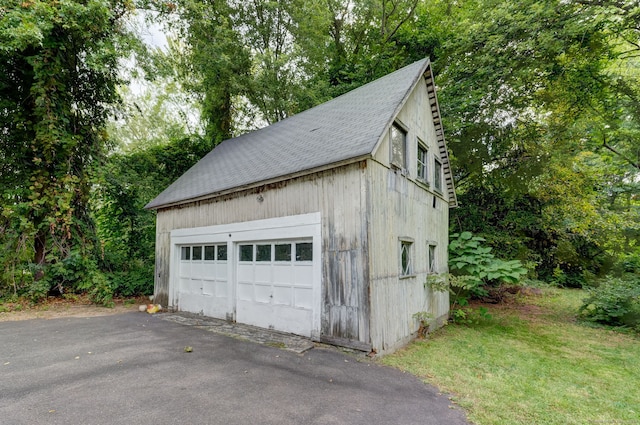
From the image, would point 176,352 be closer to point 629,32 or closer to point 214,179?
point 214,179

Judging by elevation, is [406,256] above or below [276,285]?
above

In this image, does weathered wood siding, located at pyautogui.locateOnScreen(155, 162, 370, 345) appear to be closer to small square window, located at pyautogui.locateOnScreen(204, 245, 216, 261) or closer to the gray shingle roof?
the gray shingle roof

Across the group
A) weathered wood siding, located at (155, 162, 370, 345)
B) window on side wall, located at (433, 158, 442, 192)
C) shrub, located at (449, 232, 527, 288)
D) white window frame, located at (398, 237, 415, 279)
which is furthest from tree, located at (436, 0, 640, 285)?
weathered wood siding, located at (155, 162, 370, 345)

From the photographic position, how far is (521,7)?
10.9 m

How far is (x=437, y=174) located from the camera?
1019 cm

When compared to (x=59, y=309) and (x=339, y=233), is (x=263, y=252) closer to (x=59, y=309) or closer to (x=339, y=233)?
(x=339, y=233)

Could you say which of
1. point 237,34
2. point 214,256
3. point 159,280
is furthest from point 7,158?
point 237,34

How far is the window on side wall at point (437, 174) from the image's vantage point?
31.9 feet

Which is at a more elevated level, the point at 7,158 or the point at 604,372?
the point at 7,158

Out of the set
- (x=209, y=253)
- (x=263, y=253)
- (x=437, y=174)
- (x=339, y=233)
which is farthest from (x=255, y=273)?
(x=437, y=174)

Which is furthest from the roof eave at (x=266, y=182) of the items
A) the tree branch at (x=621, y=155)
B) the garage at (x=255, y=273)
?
the tree branch at (x=621, y=155)

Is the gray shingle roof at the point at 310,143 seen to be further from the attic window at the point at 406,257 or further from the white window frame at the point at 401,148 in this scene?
the attic window at the point at 406,257

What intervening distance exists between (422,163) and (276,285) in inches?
203

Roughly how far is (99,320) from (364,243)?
24.0 feet
